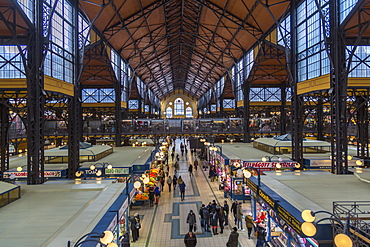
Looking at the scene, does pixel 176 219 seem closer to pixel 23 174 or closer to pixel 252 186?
pixel 252 186

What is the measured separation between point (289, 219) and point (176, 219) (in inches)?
325

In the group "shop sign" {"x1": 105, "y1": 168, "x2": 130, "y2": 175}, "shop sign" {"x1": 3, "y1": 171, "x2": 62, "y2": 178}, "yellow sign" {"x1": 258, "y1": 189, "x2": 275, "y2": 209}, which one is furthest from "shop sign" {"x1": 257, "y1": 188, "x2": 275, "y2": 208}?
"shop sign" {"x1": 3, "y1": 171, "x2": 62, "y2": 178}

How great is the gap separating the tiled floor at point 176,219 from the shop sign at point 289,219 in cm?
406

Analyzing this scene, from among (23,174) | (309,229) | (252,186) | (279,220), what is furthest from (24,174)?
(309,229)

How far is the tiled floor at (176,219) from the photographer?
1178cm

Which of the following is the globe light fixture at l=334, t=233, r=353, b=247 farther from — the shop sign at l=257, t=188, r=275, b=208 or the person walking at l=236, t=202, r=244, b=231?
the person walking at l=236, t=202, r=244, b=231

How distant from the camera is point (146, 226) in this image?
44.9 ft

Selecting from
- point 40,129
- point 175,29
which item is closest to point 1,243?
point 40,129

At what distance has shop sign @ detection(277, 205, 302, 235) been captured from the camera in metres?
6.88

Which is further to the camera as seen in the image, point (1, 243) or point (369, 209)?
point (369, 209)

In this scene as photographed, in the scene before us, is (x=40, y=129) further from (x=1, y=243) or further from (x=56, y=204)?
(x=1, y=243)

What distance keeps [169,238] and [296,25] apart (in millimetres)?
18427

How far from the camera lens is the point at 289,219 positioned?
24.8 feet

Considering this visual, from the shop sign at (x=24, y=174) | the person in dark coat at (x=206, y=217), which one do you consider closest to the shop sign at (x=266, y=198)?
the person in dark coat at (x=206, y=217)
